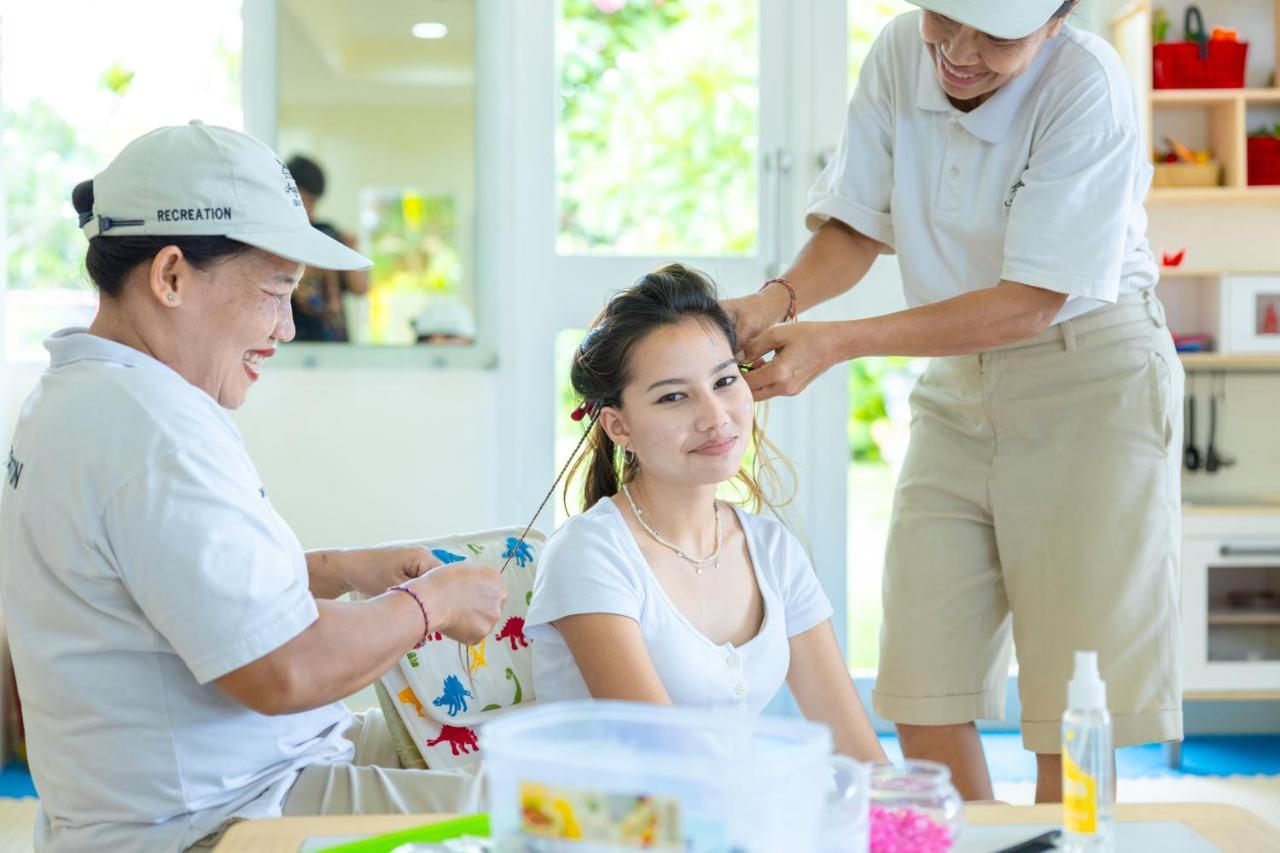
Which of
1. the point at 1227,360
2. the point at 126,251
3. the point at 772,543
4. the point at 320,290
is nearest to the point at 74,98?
the point at 320,290

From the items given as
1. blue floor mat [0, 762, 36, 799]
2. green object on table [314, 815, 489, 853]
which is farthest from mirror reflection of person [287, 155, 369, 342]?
green object on table [314, 815, 489, 853]

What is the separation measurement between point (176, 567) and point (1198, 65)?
3.13 m

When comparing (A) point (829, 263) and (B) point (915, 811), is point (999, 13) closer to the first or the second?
(A) point (829, 263)

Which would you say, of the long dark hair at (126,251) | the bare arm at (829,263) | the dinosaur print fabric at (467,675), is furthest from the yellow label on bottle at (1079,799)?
the bare arm at (829,263)

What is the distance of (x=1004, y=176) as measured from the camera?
2.02m

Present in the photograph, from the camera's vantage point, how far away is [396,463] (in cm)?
366

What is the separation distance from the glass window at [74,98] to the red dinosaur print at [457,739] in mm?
2294

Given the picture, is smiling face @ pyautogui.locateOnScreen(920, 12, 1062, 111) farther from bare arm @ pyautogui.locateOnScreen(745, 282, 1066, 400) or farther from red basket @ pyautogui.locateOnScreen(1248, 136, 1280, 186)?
red basket @ pyautogui.locateOnScreen(1248, 136, 1280, 186)

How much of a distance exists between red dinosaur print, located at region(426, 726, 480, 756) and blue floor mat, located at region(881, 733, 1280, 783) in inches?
76.5

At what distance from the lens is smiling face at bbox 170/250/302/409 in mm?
1469

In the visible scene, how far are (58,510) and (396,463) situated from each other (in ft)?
7.67

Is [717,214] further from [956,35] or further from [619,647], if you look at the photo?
[619,647]

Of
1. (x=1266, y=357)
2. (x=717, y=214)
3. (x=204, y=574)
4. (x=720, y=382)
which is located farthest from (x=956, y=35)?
(x=1266, y=357)

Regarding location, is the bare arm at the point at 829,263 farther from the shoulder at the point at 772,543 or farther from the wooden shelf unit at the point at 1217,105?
the wooden shelf unit at the point at 1217,105
